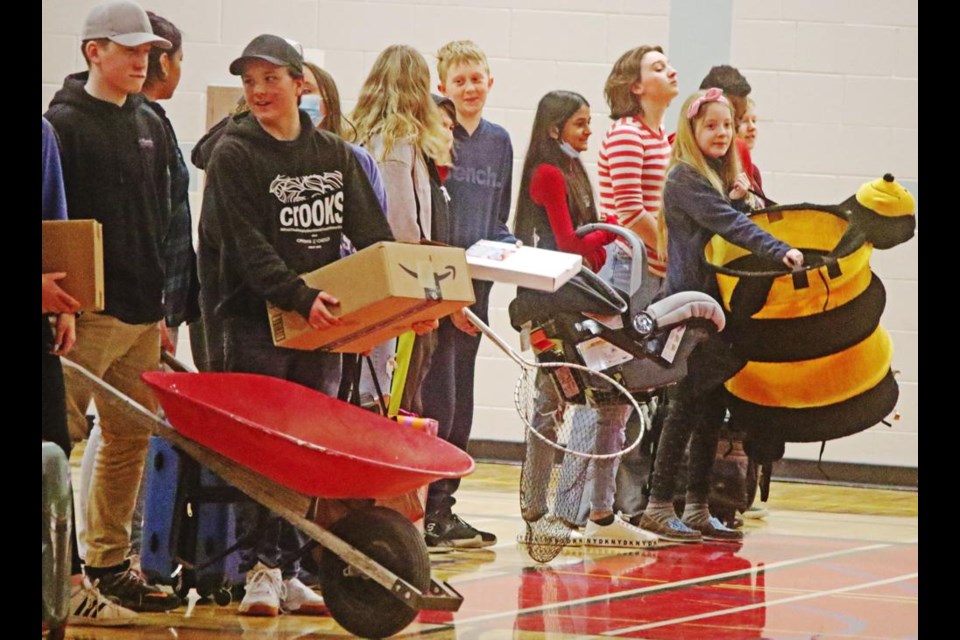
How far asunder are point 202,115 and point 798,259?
2.25 meters

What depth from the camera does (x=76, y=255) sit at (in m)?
3.68

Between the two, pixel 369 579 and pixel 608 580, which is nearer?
pixel 369 579

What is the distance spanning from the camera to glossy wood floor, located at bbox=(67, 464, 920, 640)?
392 centimetres

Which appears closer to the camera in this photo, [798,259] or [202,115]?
[202,115]

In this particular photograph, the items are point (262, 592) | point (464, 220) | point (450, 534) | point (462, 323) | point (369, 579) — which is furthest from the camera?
point (450, 534)

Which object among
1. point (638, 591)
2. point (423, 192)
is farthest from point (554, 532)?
point (423, 192)

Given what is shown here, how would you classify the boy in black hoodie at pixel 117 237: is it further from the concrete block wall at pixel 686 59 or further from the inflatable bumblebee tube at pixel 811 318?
the inflatable bumblebee tube at pixel 811 318

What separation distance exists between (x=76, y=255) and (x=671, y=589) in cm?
203

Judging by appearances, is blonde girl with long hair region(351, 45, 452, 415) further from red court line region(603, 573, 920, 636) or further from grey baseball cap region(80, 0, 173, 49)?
red court line region(603, 573, 920, 636)

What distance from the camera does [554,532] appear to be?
5.03 m

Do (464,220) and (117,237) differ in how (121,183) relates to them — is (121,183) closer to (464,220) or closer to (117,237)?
(117,237)

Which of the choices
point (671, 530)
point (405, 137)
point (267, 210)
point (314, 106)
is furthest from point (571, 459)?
point (267, 210)

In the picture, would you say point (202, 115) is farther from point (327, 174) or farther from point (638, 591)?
point (638, 591)
